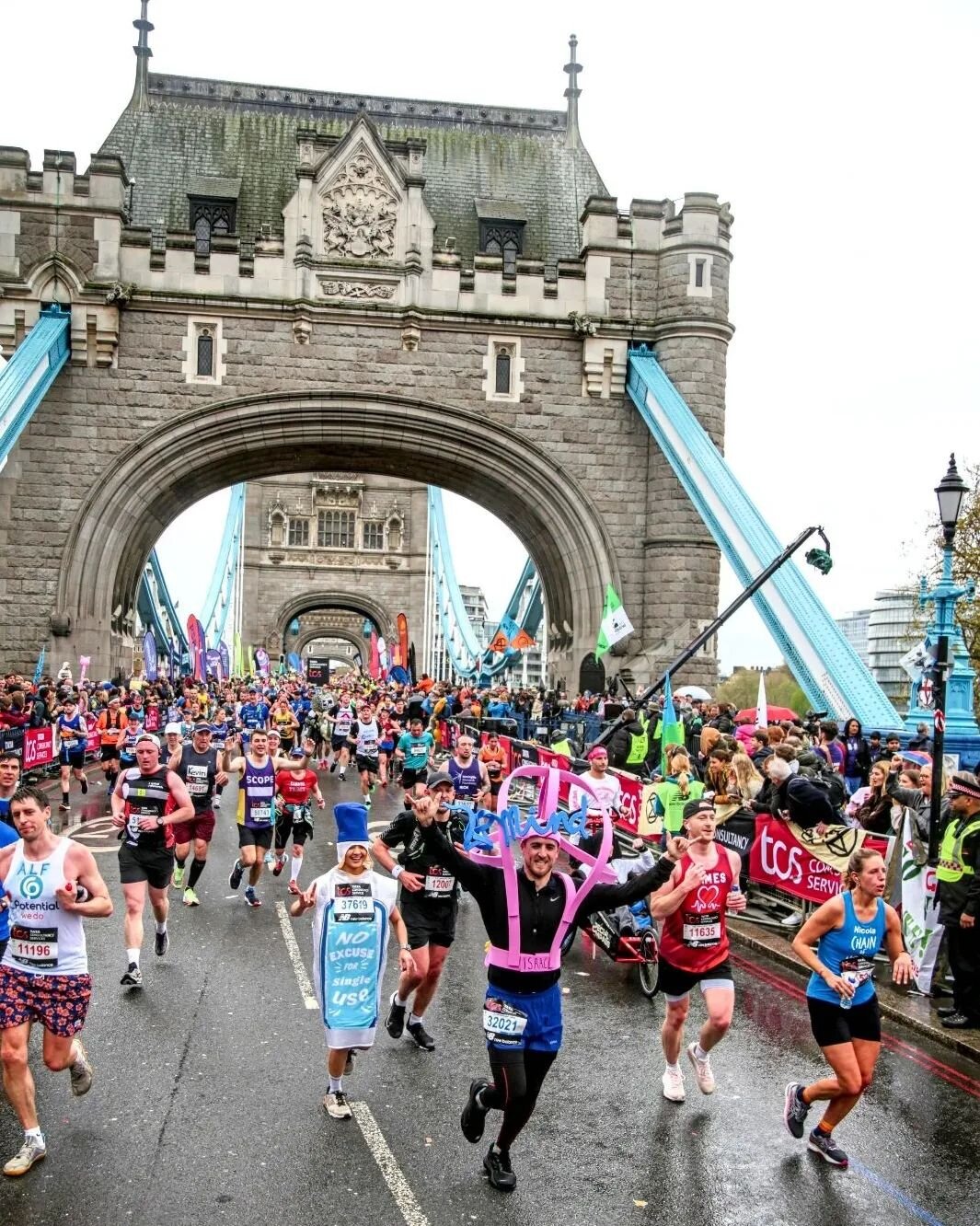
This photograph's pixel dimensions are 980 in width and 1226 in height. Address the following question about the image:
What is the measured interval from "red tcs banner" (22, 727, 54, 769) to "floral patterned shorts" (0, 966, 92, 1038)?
1220 cm

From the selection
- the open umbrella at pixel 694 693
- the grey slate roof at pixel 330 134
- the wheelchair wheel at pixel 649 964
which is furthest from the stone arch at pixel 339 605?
the wheelchair wheel at pixel 649 964

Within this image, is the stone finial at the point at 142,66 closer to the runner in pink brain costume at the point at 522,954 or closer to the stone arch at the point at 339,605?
the runner in pink brain costume at the point at 522,954

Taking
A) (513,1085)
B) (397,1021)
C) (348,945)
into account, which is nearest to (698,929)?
(513,1085)

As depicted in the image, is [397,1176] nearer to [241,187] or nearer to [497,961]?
[497,961]

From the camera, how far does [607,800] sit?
432 inches

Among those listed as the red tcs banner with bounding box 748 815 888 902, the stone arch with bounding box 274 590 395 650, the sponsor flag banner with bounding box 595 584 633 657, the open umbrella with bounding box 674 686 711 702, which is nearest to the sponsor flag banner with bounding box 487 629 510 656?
the sponsor flag banner with bounding box 595 584 633 657

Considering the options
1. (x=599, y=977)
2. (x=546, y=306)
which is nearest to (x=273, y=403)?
(x=546, y=306)

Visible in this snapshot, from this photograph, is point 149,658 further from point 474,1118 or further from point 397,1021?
point 474,1118

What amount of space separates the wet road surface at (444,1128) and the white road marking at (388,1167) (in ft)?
0.04

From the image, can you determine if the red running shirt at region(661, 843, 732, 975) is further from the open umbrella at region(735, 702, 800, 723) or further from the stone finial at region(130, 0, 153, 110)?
the stone finial at region(130, 0, 153, 110)

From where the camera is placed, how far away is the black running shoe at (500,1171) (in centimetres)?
531

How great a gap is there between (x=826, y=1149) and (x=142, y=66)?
99.3 ft

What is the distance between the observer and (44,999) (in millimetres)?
5648

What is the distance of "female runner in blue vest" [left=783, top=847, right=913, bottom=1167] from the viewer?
5.82 meters
